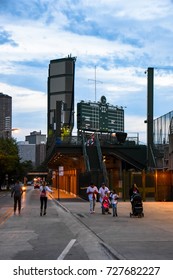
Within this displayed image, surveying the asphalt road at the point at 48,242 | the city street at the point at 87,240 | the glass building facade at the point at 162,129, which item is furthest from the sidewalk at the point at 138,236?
the glass building facade at the point at 162,129

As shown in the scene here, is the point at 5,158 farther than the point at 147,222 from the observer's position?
Yes

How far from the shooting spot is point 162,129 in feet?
168

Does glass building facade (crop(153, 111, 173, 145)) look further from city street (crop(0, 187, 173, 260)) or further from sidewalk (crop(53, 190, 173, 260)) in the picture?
city street (crop(0, 187, 173, 260))

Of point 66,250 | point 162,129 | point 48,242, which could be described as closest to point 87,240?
point 48,242

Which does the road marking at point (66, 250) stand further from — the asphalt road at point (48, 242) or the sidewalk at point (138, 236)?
the sidewalk at point (138, 236)

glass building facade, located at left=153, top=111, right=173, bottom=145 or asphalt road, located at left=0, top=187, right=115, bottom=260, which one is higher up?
glass building facade, located at left=153, top=111, right=173, bottom=145

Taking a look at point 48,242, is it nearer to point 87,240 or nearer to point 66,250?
point 87,240

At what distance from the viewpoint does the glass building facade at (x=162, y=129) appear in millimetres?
48034

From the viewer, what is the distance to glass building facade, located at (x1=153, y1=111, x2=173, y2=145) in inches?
1891

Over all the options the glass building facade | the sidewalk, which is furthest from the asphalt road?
the glass building facade
